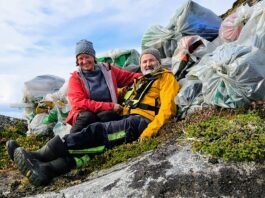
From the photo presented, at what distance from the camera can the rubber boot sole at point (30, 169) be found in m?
5.30

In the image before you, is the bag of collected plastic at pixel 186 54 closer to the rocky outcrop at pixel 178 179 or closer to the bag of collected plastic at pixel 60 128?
the bag of collected plastic at pixel 60 128

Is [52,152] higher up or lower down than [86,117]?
lower down

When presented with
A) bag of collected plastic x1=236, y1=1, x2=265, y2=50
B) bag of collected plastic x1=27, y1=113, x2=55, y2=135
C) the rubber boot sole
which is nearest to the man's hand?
the rubber boot sole

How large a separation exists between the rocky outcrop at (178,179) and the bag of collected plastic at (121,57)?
12.1ft

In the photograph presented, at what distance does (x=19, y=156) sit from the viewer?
17.5 ft

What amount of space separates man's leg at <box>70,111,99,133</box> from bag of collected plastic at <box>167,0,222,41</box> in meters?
2.59

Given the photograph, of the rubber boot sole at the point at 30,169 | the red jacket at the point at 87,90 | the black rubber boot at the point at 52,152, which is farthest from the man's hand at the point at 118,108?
the rubber boot sole at the point at 30,169

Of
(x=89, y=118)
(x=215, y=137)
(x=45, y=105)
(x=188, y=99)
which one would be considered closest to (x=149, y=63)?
(x=188, y=99)

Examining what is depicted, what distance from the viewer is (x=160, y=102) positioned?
20.7 ft

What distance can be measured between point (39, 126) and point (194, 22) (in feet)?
12.2

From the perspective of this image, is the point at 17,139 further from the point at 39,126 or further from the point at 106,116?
the point at 106,116

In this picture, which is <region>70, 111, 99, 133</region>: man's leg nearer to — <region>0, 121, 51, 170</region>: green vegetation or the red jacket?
the red jacket

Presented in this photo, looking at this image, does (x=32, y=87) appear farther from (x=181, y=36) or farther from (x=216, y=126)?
(x=216, y=126)

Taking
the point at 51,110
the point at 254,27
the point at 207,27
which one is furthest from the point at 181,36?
the point at 51,110
